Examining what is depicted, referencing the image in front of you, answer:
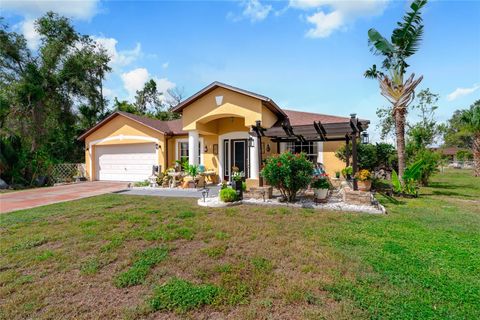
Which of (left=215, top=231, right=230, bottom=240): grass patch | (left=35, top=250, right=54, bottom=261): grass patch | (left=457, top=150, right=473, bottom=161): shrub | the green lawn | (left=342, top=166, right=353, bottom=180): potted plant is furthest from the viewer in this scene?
(left=457, top=150, right=473, bottom=161): shrub

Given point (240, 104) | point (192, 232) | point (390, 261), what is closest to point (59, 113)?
point (240, 104)

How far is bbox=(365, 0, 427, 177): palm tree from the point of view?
10.9 meters

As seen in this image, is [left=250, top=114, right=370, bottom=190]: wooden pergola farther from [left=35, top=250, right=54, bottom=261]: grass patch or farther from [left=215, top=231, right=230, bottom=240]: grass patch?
[left=35, top=250, right=54, bottom=261]: grass patch

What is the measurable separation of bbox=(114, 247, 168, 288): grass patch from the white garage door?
12.1 meters

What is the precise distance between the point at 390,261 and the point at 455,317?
4.38 feet

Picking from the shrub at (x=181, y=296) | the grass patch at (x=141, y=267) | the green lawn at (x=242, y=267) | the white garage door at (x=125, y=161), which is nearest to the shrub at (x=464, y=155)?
the green lawn at (x=242, y=267)

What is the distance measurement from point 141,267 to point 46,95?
2552cm

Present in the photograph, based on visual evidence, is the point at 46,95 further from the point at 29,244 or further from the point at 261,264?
the point at 261,264

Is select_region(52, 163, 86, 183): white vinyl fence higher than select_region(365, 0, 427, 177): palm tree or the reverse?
the reverse

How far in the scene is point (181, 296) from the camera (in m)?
3.08

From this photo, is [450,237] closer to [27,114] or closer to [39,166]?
[39,166]

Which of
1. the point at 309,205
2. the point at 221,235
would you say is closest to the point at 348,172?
the point at 309,205

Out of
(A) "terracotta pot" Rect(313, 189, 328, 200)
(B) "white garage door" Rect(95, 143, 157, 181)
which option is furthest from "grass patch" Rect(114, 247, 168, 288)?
(B) "white garage door" Rect(95, 143, 157, 181)

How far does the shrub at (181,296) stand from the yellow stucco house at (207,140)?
8310mm
